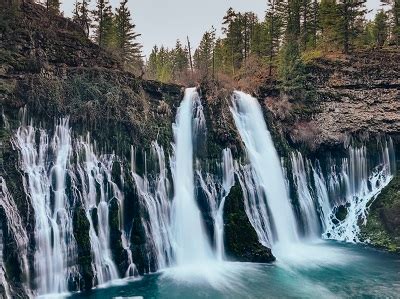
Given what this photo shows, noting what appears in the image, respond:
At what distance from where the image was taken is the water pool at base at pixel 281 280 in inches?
596

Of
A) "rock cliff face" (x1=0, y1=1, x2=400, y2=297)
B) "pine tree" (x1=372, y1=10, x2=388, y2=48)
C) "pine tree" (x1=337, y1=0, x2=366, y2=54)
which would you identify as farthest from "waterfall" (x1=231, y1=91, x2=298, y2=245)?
"pine tree" (x1=372, y1=10, x2=388, y2=48)

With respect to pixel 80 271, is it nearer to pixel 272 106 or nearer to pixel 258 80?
pixel 272 106

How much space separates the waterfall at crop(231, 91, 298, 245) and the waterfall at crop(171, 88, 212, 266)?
3.19 metres

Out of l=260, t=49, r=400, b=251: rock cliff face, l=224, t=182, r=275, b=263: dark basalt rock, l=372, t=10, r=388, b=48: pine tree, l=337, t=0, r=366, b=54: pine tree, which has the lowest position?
l=224, t=182, r=275, b=263: dark basalt rock

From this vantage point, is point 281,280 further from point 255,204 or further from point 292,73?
point 292,73

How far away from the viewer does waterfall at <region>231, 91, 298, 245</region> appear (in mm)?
21703

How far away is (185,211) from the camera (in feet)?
64.6

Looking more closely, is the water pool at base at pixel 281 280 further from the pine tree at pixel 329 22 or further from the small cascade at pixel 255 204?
the pine tree at pixel 329 22

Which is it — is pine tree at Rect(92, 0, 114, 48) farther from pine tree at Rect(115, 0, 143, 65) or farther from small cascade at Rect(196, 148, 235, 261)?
small cascade at Rect(196, 148, 235, 261)

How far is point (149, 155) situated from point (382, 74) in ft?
65.1

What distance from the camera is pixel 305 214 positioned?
24547 mm

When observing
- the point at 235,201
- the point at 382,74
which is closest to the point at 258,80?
the point at 382,74

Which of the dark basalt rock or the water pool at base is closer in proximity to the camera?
the water pool at base

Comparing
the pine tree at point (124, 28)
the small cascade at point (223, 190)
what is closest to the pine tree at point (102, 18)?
the pine tree at point (124, 28)
